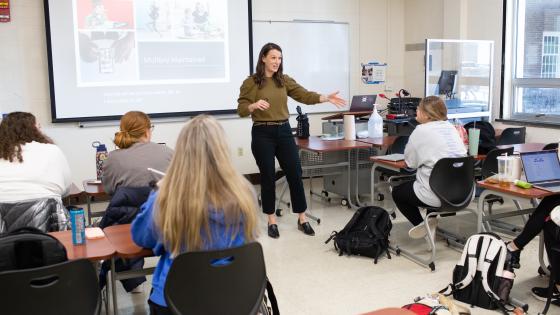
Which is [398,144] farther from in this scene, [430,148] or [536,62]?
[536,62]

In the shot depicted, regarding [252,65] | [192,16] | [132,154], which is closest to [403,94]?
[252,65]

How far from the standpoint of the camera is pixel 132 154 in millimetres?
3076

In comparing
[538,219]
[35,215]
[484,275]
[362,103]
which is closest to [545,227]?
[538,219]

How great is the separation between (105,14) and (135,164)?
137 inches

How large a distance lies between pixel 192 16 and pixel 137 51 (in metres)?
0.76

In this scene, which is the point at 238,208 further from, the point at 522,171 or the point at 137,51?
the point at 137,51

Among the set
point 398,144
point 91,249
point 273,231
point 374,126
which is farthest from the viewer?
point 374,126

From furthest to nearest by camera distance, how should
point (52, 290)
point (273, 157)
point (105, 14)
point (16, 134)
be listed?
point (105, 14) → point (273, 157) → point (16, 134) → point (52, 290)

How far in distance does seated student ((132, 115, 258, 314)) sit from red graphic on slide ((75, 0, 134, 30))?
433cm

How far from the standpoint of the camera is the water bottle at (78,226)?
7.75 ft

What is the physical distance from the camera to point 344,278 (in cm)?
386

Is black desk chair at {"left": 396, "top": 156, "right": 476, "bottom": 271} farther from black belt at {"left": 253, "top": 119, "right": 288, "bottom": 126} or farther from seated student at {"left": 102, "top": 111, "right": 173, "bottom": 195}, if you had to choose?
seated student at {"left": 102, "top": 111, "right": 173, "bottom": 195}

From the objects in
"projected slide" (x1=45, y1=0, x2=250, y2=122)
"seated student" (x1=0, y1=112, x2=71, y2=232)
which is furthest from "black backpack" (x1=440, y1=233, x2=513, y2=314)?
"projected slide" (x1=45, y1=0, x2=250, y2=122)

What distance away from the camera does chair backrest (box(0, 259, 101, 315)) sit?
1.82m
